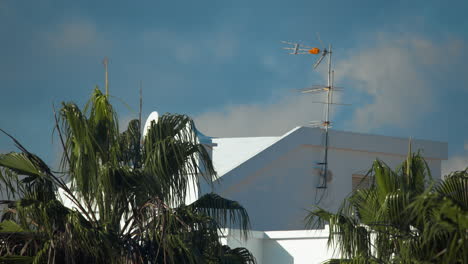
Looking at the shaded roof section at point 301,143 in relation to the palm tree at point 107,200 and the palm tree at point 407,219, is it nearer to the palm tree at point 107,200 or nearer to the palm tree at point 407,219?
the palm tree at point 107,200

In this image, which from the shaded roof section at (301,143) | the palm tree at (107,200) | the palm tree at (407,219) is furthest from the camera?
the shaded roof section at (301,143)

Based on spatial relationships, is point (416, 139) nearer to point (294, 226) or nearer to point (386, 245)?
point (294, 226)

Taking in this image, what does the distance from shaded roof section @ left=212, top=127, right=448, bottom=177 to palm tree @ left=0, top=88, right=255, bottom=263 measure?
5.69 meters

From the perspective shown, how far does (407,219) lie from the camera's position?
8.02 meters

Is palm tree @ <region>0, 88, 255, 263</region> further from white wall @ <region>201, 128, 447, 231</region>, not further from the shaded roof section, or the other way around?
the shaded roof section

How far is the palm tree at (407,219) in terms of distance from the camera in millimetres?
7035

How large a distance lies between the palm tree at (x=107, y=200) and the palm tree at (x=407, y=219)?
1.84 meters

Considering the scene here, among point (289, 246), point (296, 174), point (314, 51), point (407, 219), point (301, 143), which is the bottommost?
point (289, 246)

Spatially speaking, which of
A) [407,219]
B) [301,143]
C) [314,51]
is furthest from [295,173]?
[407,219]

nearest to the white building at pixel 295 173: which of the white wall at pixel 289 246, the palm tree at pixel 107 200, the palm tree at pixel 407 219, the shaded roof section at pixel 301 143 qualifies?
the shaded roof section at pixel 301 143

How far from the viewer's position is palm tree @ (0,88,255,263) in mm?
9188

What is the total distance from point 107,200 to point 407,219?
12.3 feet

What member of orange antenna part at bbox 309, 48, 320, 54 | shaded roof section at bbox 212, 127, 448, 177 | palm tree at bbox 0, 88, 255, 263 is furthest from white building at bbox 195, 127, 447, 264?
palm tree at bbox 0, 88, 255, 263

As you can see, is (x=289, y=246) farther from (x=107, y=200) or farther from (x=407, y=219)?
(x=407, y=219)
